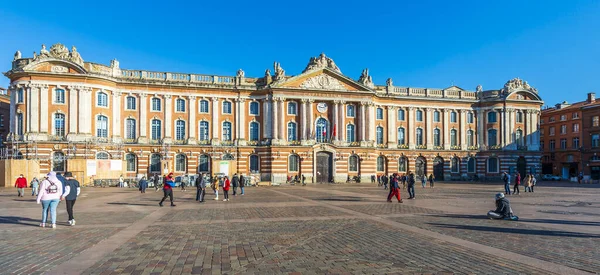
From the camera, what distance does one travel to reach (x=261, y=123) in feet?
178

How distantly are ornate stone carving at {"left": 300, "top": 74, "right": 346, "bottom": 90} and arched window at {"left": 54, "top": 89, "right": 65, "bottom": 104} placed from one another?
28268 millimetres

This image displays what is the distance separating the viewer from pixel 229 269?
8.63 meters

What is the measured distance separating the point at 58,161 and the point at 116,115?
8174mm

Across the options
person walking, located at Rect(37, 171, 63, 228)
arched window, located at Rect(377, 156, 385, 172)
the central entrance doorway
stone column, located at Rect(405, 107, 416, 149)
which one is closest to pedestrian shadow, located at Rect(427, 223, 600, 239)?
person walking, located at Rect(37, 171, 63, 228)

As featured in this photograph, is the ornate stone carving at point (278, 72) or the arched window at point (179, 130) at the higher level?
the ornate stone carving at point (278, 72)

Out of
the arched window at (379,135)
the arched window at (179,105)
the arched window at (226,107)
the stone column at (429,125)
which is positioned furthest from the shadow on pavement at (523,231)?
the stone column at (429,125)

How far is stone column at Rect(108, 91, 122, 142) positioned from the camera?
48938 millimetres

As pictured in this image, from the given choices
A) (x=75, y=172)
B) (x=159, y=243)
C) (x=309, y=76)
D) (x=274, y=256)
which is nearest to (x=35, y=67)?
(x=75, y=172)

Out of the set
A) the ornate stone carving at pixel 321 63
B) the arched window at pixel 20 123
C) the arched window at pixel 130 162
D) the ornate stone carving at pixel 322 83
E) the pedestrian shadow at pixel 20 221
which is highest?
the ornate stone carving at pixel 321 63

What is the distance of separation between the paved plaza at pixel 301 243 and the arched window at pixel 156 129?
109ft

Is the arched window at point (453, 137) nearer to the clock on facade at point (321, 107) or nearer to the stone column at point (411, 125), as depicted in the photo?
the stone column at point (411, 125)

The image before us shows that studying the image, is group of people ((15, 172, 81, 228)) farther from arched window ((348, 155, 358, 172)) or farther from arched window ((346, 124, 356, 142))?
arched window ((346, 124, 356, 142))

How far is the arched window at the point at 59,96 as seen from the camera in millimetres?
45812

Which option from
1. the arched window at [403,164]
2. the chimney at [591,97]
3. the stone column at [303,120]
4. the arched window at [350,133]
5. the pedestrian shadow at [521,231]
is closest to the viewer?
the pedestrian shadow at [521,231]
